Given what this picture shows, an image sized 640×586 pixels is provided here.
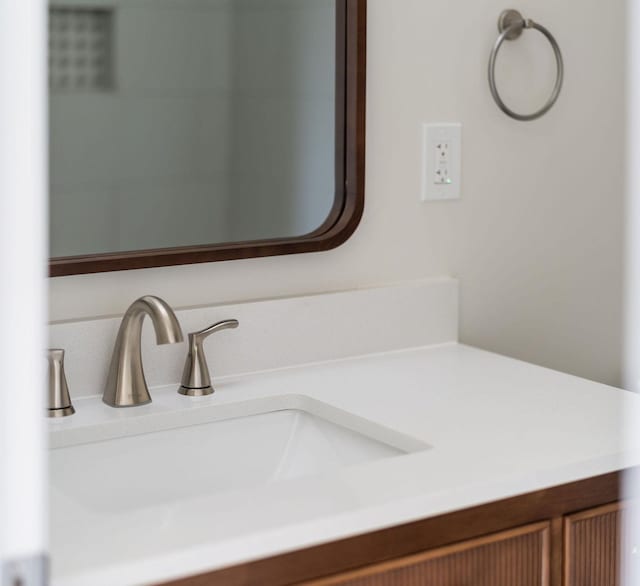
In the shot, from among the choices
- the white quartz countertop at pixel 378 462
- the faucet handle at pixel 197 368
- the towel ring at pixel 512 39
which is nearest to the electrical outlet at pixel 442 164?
the towel ring at pixel 512 39

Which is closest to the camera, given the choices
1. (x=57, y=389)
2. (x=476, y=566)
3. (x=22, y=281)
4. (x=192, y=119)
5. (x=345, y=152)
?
(x=22, y=281)

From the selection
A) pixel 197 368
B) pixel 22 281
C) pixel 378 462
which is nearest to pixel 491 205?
pixel 197 368

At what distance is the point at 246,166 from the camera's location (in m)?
1.67

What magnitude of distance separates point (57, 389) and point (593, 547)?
642 millimetres

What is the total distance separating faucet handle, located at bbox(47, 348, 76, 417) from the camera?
1.20 meters

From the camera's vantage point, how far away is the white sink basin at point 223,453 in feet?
3.84

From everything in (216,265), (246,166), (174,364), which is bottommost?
(174,364)

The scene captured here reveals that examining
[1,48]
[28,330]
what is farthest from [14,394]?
[1,48]

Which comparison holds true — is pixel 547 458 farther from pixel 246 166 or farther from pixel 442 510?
pixel 246 166

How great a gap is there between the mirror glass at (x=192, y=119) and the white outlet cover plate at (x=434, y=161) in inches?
6.3

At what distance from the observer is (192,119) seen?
63.9 inches

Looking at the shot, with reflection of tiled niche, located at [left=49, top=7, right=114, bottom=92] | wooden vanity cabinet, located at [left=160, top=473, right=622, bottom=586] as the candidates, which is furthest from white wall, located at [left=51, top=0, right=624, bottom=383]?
wooden vanity cabinet, located at [left=160, top=473, right=622, bottom=586]

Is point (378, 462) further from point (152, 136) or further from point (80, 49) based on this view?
point (80, 49)

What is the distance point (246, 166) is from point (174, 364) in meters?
0.43
